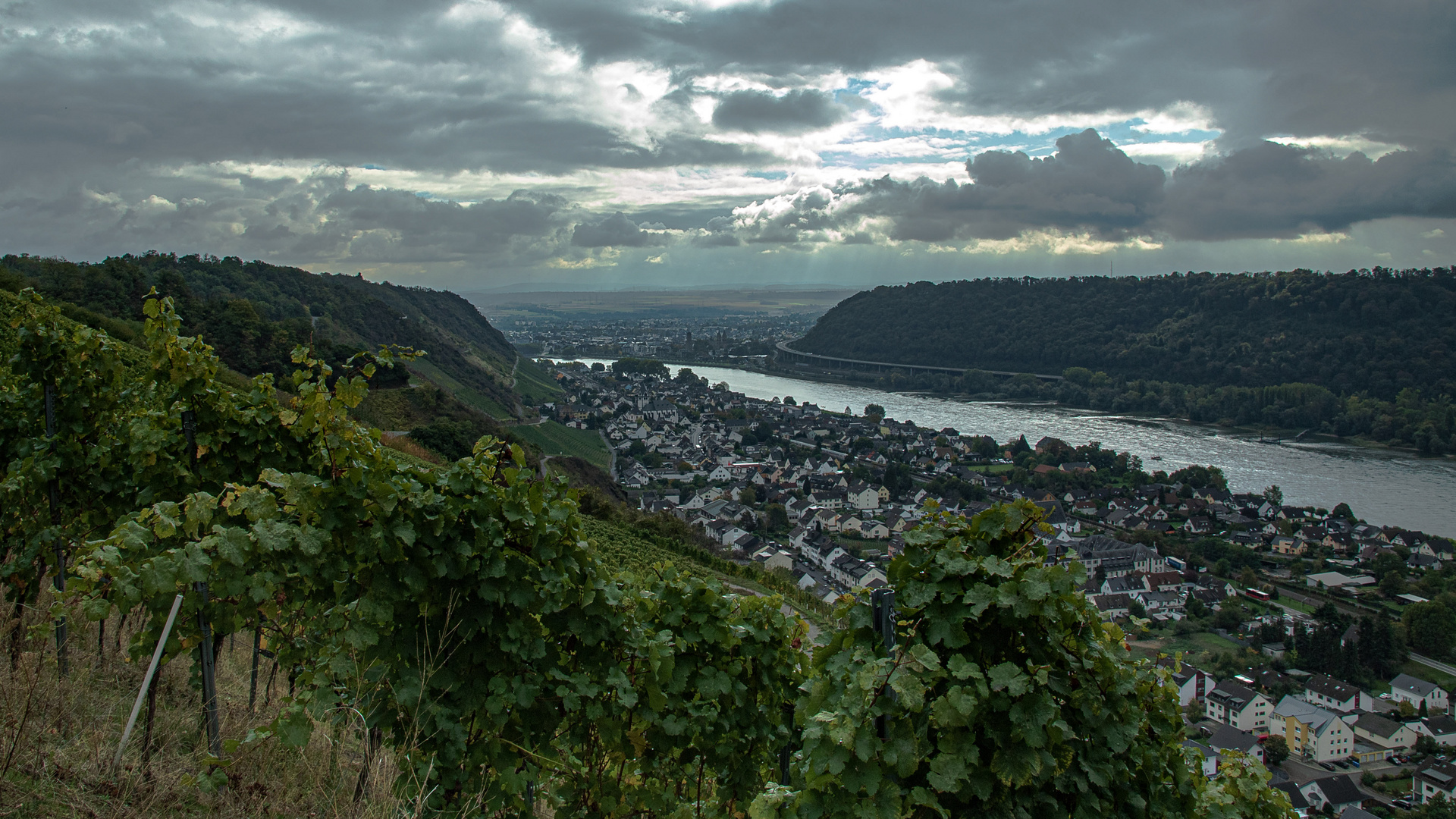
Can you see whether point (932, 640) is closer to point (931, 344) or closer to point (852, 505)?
point (852, 505)

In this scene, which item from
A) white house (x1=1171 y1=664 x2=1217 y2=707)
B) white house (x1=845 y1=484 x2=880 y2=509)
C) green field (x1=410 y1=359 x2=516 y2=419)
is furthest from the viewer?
green field (x1=410 y1=359 x2=516 y2=419)

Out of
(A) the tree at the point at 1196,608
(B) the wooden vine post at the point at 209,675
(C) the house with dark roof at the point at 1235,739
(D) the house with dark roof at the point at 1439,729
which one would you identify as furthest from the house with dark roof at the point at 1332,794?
(B) the wooden vine post at the point at 209,675

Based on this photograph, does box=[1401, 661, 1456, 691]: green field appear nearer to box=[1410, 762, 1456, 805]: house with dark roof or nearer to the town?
the town

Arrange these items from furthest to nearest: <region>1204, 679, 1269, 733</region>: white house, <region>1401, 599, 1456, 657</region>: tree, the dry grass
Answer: <region>1401, 599, 1456, 657</region>: tree
<region>1204, 679, 1269, 733</region>: white house
the dry grass

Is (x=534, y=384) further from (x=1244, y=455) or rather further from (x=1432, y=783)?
(x=1432, y=783)

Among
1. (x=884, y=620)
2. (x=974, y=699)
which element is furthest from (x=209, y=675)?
(x=974, y=699)

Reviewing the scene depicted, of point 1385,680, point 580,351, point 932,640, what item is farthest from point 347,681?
point 580,351

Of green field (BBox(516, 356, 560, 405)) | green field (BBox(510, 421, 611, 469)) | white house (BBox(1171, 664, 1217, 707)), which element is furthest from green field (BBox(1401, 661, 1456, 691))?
green field (BBox(516, 356, 560, 405))

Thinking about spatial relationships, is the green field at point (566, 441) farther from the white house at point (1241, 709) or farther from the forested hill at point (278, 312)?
the white house at point (1241, 709)
